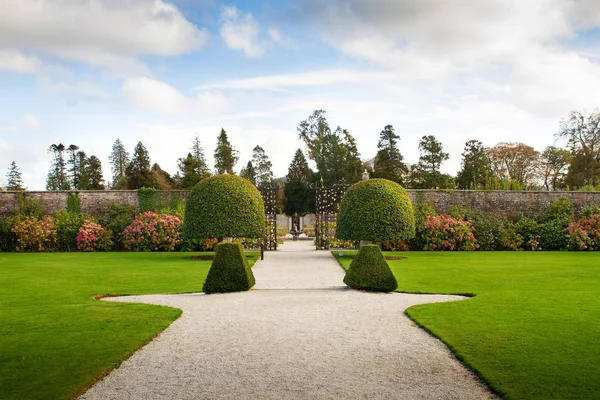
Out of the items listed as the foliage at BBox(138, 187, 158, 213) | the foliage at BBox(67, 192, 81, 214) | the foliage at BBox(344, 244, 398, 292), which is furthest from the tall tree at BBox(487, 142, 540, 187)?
the foliage at BBox(344, 244, 398, 292)

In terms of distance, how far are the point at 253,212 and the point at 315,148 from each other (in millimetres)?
33794

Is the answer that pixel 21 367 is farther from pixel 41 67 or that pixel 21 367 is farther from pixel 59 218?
pixel 59 218

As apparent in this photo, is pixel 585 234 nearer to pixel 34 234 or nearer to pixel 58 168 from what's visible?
pixel 34 234

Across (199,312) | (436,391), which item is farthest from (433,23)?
(436,391)

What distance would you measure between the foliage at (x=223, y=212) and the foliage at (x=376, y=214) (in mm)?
3011

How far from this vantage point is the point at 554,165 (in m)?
48.3

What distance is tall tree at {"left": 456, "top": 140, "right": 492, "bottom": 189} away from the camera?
43125 millimetres

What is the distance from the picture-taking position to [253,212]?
653 inches

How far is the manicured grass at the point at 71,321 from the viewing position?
15.4 feet

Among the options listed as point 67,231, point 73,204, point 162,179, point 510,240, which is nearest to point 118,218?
point 67,231

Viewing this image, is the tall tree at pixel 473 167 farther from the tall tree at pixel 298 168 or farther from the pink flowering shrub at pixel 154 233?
the pink flowering shrub at pixel 154 233

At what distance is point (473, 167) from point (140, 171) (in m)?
29.9

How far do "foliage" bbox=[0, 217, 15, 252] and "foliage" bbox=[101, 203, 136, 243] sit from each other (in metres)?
3.72

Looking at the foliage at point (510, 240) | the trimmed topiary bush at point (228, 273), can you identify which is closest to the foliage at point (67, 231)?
the trimmed topiary bush at point (228, 273)
